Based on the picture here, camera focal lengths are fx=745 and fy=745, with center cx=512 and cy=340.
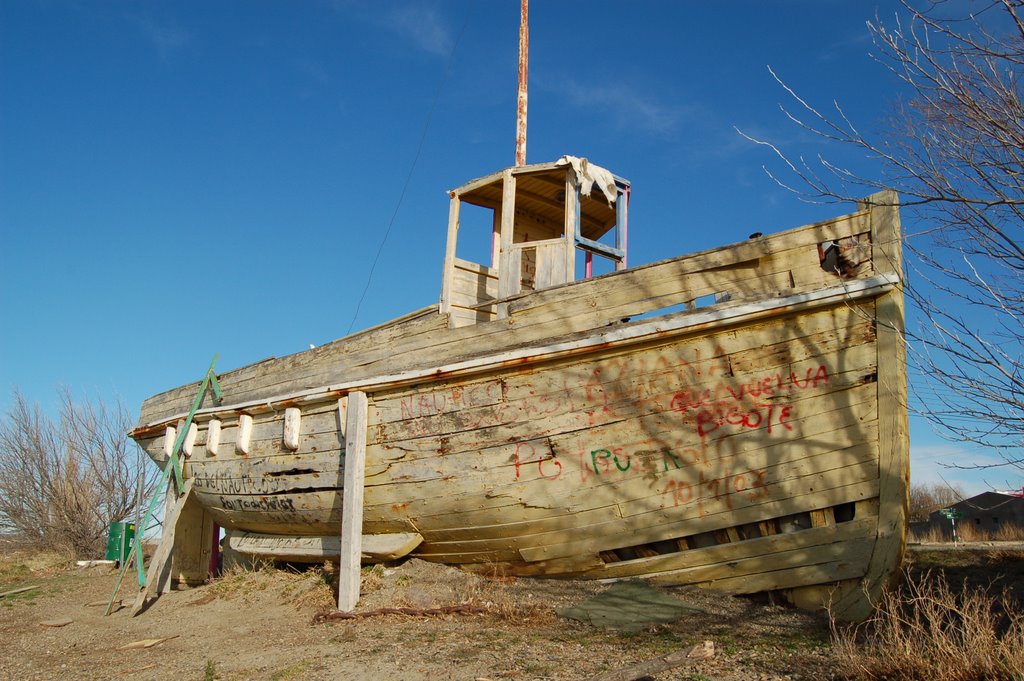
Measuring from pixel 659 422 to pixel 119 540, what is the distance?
44.5 ft

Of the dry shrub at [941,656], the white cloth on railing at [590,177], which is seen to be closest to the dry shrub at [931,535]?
the white cloth on railing at [590,177]

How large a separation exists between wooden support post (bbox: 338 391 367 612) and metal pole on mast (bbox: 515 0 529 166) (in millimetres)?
3950

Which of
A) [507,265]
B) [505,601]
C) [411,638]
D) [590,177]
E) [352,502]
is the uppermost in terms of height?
[590,177]

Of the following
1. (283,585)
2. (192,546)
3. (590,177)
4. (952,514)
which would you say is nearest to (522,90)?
(590,177)

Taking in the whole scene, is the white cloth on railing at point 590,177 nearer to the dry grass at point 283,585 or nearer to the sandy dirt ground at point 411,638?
the sandy dirt ground at point 411,638

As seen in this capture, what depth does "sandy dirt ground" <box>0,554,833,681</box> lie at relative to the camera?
15.7 ft

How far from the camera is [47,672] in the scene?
5777 millimetres

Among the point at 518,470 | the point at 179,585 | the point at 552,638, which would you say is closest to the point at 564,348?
the point at 518,470

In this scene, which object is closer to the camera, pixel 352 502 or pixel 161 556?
pixel 352 502

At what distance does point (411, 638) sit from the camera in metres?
5.69

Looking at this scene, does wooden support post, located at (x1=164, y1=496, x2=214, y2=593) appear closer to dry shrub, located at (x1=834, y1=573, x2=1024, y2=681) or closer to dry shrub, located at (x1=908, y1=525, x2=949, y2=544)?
dry shrub, located at (x1=834, y1=573, x2=1024, y2=681)

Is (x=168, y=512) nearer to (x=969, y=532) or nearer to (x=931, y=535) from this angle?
(x=931, y=535)

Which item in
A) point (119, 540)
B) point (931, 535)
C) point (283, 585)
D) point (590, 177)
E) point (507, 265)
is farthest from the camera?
point (119, 540)

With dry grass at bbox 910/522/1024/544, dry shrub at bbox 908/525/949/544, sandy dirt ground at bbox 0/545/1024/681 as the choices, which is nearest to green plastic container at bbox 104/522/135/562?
sandy dirt ground at bbox 0/545/1024/681
